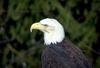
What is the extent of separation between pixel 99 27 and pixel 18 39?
1.21m

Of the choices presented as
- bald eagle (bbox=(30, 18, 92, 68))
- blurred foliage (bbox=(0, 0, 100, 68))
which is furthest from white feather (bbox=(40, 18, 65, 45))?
blurred foliage (bbox=(0, 0, 100, 68))

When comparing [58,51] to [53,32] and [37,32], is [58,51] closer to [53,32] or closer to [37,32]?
[53,32]

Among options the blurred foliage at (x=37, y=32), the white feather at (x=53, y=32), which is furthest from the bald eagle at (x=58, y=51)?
the blurred foliage at (x=37, y=32)

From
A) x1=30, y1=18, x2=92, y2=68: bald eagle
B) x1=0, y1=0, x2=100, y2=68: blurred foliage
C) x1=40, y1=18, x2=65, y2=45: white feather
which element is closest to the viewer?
x1=30, y1=18, x2=92, y2=68: bald eagle

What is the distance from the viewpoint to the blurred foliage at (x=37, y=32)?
9.73 metres

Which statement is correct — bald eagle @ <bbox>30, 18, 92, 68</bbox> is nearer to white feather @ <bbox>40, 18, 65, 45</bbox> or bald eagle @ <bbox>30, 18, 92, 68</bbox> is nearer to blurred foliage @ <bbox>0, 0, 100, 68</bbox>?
white feather @ <bbox>40, 18, 65, 45</bbox>


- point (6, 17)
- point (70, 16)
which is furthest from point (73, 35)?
point (6, 17)

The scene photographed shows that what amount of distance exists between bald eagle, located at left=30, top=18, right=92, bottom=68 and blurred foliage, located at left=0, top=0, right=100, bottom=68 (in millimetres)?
2092

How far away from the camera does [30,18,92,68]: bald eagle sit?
7.29m

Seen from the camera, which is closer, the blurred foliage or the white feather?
the white feather

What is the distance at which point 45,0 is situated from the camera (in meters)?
9.73

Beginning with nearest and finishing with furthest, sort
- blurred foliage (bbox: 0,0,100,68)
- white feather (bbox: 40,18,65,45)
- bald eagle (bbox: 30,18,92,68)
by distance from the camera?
bald eagle (bbox: 30,18,92,68) < white feather (bbox: 40,18,65,45) < blurred foliage (bbox: 0,0,100,68)

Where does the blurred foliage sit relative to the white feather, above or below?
below

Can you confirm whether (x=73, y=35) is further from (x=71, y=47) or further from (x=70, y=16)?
(x=71, y=47)
